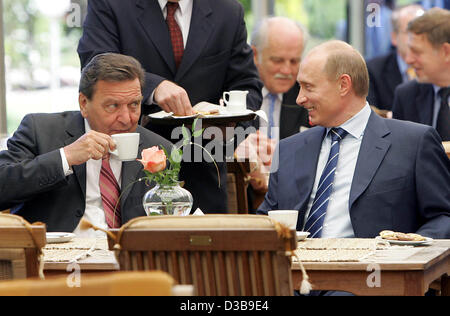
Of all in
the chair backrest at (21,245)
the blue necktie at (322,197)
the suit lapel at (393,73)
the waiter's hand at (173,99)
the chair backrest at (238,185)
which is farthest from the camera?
the suit lapel at (393,73)

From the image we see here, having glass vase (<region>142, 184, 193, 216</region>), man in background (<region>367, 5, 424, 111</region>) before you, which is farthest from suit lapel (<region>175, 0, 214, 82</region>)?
man in background (<region>367, 5, 424, 111</region>)

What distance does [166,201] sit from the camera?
2984 mm

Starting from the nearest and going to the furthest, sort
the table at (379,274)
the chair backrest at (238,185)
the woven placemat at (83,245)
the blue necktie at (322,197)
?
1. the table at (379,274)
2. the woven placemat at (83,245)
3. the blue necktie at (322,197)
4. the chair backrest at (238,185)

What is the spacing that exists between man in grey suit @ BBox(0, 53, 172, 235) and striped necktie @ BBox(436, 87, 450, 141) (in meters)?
2.36

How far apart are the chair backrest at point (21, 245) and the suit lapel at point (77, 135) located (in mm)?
1271

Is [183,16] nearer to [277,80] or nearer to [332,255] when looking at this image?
[277,80]

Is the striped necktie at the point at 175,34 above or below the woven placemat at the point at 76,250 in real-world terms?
above

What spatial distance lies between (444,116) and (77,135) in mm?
2744

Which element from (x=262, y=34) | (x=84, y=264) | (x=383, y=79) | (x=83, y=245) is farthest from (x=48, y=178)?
(x=383, y=79)

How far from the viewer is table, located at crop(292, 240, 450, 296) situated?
2.38 metres

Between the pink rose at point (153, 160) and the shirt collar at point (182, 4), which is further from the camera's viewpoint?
the shirt collar at point (182, 4)

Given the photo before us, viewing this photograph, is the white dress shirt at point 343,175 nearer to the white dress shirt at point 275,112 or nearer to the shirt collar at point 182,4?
the shirt collar at point 182,4

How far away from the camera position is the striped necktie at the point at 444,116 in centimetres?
538

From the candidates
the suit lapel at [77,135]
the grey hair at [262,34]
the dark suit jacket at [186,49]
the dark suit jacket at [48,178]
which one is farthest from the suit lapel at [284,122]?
the suit lapel at [77,135]
